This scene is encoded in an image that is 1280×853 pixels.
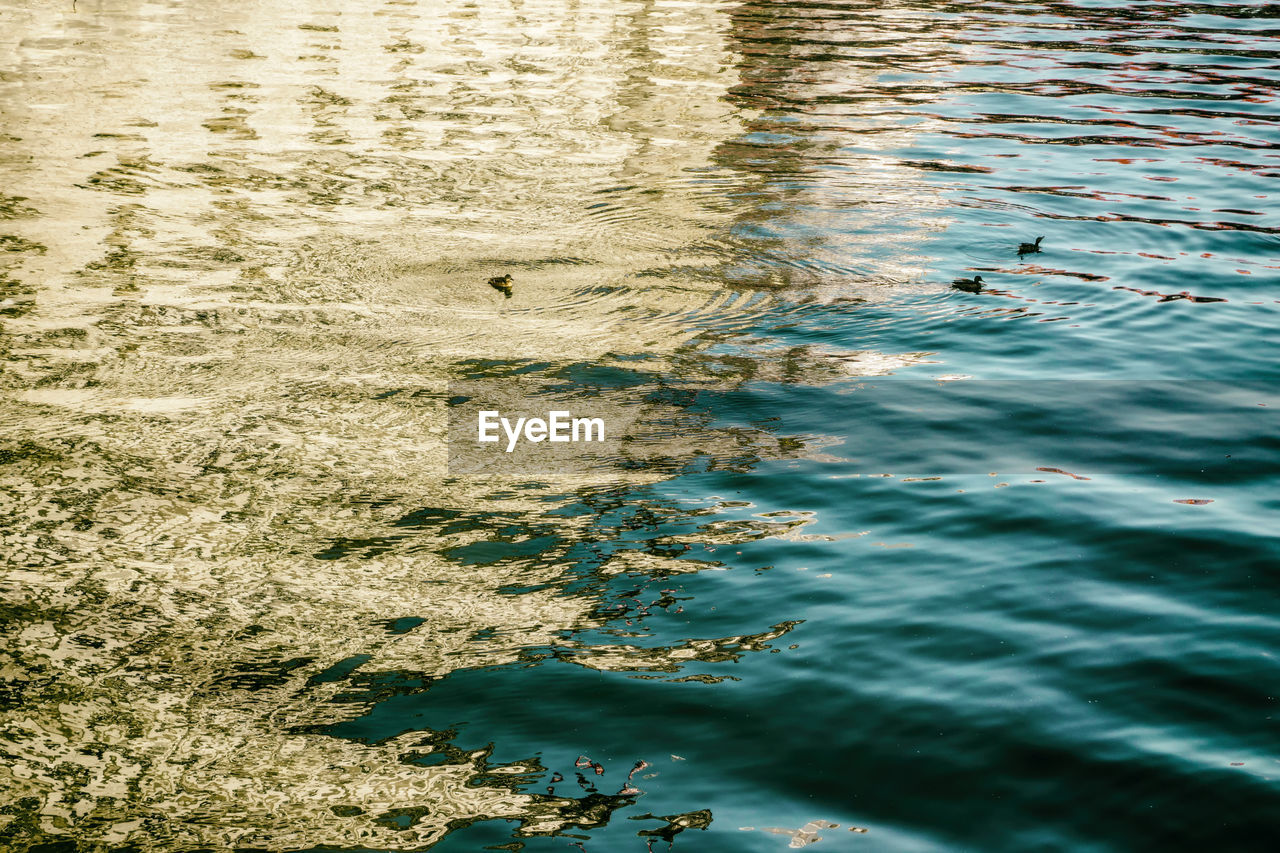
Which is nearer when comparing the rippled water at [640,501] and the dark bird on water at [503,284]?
the rippled water at [640,501]

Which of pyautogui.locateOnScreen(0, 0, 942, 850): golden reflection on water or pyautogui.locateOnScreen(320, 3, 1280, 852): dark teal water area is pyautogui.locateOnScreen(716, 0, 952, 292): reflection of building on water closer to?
pyautogui.locateOnScreen(320, 3, 1280, 852): dark teal water area

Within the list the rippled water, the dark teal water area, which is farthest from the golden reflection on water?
the dark teal water area

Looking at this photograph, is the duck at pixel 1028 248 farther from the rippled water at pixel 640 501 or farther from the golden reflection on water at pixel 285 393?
the golden reflection on water at pixel 285 393

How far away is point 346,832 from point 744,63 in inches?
590

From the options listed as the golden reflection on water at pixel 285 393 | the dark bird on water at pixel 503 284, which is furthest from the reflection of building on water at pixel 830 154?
the dark bird on water at pixel 503 284

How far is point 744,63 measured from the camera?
16406 millimetres

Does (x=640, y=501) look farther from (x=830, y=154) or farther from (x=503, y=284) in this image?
Result: (x=830, y=154)

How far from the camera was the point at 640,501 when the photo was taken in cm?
491

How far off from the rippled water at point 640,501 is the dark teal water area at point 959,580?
0.06ft

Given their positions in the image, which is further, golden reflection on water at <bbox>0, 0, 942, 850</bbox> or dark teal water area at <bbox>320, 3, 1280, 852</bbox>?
golden reflection on water at <bbox>0, 0, 942, 850</bbox>

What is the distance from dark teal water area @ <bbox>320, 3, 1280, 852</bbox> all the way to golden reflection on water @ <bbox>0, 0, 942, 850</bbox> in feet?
0.61

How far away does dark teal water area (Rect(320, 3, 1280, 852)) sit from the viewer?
3.24 metres

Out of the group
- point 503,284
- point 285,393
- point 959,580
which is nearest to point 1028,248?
point 503,284

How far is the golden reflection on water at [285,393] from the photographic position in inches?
133
